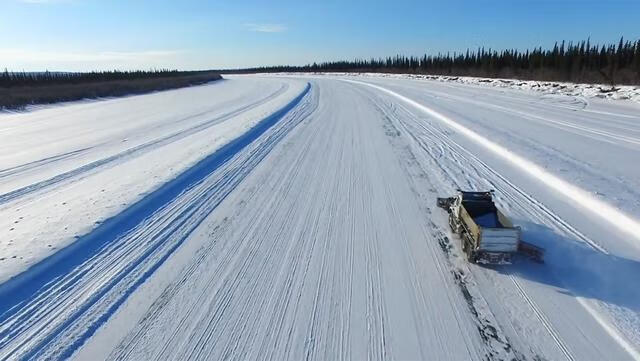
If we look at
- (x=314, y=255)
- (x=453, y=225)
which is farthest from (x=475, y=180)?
(x=314, y=255)

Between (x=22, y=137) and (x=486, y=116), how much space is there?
725 inches

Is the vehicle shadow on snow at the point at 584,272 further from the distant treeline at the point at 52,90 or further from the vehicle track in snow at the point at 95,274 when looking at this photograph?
the distant treeline at the point at 52,90

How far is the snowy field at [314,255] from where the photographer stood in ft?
11.1

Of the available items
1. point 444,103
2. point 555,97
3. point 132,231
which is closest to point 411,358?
point 132,231

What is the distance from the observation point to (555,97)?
2277 cm

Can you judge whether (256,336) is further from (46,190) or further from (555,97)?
(555,97)

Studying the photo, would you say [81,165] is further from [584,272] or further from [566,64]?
[566,64]

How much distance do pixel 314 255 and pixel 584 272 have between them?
311cm

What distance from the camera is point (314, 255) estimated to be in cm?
477

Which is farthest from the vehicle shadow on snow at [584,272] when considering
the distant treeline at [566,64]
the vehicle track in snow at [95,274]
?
the distant treeline at [566,64]

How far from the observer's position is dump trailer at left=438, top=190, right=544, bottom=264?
4.25m

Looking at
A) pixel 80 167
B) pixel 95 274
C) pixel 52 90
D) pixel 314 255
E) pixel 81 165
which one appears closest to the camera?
pixel 95 274

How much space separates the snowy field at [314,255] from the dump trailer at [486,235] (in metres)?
0.19

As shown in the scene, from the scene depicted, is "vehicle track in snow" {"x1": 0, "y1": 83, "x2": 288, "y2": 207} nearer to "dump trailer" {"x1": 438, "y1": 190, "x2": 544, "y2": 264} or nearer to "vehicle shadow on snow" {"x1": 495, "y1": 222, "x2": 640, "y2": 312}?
"dump trailer" {"x1": 438, "y1": 190, "x2": 544, "y2": 264}
